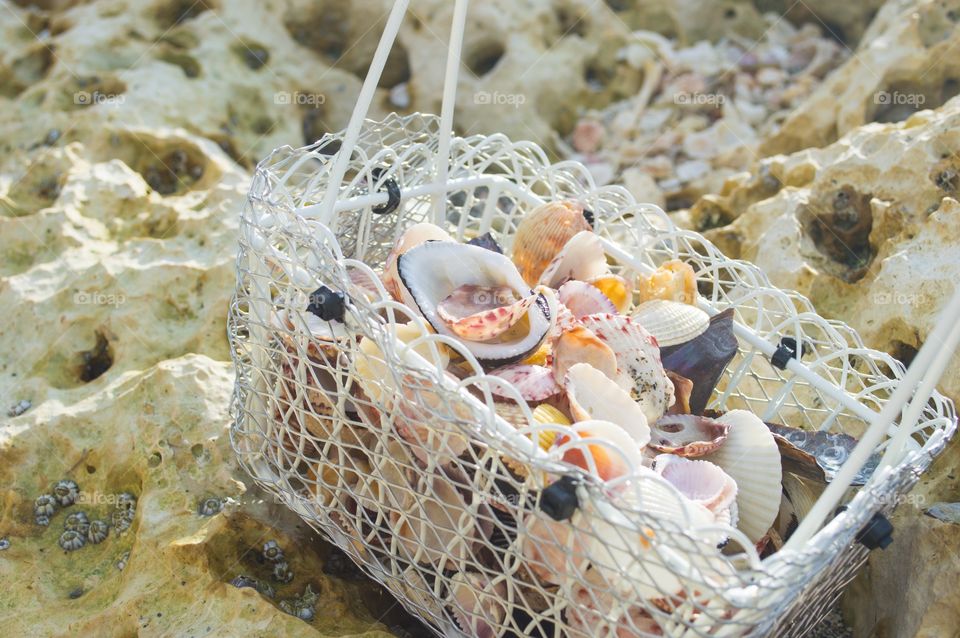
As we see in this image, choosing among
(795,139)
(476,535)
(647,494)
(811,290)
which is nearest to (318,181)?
(476,535)

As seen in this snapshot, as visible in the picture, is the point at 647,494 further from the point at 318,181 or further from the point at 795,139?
the point at 795,139

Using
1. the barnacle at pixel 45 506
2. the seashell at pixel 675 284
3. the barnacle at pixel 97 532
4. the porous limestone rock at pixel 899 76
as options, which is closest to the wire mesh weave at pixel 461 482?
the seashell at pixel 675 284

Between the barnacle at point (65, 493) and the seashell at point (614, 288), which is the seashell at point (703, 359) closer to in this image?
the seashell at point (614, 288)

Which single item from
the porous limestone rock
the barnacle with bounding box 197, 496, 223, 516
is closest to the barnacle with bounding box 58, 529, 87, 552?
the barnacle with bounding box 197, 496, 223, 516

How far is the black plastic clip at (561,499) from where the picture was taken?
1624mm

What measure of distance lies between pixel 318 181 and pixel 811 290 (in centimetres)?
147

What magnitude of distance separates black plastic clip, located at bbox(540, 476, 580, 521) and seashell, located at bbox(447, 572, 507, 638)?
0.81 ft

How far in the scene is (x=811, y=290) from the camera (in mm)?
2809

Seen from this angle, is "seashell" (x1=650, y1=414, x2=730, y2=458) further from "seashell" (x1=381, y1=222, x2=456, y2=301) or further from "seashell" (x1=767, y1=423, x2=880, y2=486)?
"seashell" (x1=381, y1=222, x2=456, y2=301)

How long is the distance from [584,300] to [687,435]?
0.41 meters

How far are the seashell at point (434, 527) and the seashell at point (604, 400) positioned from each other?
13.5 inches

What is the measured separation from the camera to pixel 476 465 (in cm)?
173

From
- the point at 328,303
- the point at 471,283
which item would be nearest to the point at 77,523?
the point at 328,303

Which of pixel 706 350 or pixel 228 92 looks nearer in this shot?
pixel 706 350
